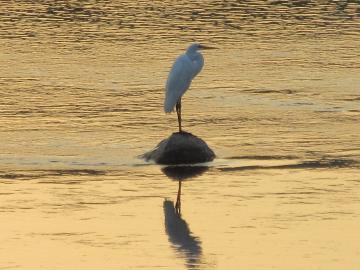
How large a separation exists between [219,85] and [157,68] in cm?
217

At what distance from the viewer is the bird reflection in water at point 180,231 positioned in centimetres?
1308

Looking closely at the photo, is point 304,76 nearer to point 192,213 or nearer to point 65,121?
point 65,121

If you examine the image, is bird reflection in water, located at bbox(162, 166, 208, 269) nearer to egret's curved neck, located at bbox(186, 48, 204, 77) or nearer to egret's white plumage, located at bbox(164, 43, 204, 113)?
egret's white plumage, located at bbox(164, 43, 204, 113)

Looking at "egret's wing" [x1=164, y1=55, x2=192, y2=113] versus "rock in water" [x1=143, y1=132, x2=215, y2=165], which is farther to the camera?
"egret's wing" [x1=164, y1=55, x2=192, y2=113]

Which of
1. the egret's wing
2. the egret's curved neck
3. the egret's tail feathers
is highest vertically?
the egret's curved neck

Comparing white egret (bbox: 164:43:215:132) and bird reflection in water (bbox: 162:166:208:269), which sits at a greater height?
white egret (bbox: 164:43:215:132)

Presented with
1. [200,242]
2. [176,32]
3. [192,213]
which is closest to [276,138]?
[192,213]

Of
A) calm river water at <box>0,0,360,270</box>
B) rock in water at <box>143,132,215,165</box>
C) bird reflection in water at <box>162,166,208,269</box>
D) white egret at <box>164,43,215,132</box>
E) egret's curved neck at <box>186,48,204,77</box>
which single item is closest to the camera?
bird reflection in water at <box>162,166,208,269</box>

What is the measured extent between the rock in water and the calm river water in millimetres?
213

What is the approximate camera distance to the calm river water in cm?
1359

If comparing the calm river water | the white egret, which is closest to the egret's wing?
the white egret

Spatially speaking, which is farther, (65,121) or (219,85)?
(219,85)

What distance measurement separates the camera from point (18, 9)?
111 ft

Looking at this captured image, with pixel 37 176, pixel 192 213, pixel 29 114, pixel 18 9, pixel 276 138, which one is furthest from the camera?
pixel 18 9
